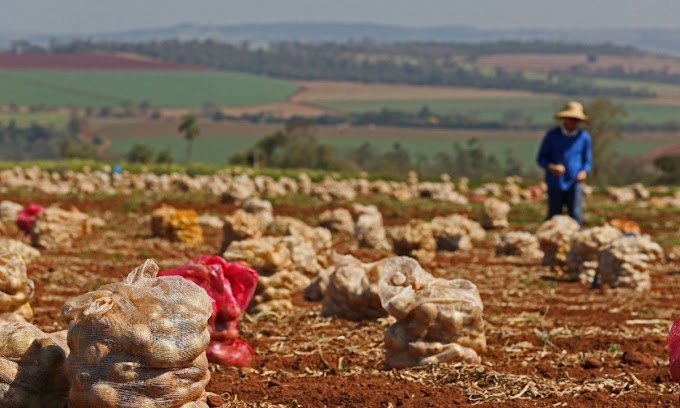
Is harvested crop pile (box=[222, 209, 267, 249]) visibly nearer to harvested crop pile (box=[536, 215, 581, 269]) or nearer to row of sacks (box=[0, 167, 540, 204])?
harvested crop pile (box=[536, 215, 581, 269])

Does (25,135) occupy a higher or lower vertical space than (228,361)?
lower

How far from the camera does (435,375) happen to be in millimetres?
6410

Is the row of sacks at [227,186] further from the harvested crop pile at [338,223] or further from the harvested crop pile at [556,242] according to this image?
the harvested crop pile at [556,242]

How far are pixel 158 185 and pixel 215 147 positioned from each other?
9307cm

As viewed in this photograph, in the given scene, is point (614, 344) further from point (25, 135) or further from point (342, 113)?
point (342, 113)

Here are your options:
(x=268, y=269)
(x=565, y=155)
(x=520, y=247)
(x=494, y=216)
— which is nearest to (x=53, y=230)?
(x=520, y=247)

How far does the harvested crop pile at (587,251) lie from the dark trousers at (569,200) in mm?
2868

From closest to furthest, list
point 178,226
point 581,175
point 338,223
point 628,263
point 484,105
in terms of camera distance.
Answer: point 628,263 → point 581,175 → point 178,226 → point 338,223 → point 484,105

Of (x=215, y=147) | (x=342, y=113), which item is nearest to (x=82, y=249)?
(x=215, y=147)

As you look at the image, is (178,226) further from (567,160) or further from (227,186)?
(227,186)

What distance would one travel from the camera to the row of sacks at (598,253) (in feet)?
36.2

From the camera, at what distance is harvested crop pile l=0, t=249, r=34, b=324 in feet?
21.6

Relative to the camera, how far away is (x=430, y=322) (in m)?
6.68

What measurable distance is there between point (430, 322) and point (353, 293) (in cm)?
197
